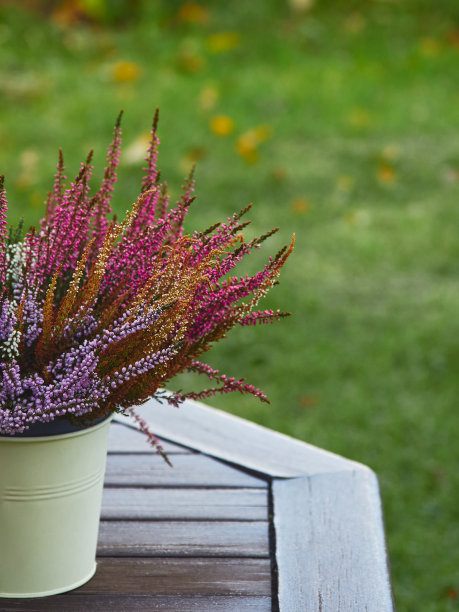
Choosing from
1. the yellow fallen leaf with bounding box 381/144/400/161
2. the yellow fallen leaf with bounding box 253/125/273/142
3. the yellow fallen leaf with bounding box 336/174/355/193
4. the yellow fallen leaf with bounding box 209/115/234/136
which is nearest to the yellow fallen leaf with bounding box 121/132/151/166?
the yellow fallen leaf with bounding box 209/115/234/136

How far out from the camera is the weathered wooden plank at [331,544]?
1.31 m

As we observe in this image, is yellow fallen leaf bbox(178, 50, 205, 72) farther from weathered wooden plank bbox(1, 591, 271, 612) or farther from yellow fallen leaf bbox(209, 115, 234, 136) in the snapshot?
weathered wooden plank bbox(1, 591, 271, 612)

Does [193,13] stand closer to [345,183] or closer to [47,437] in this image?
[345,183]

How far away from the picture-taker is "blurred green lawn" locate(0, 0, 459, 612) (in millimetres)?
3021

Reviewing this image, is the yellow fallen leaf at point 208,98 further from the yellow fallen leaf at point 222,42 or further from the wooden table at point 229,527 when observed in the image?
the wooden table at point 229,527

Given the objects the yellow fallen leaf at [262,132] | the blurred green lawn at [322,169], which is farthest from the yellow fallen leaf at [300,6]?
the yellow fallen leaf at [262,132]

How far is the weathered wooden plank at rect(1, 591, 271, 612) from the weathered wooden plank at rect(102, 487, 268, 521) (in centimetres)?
20

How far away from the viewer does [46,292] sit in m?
1.17

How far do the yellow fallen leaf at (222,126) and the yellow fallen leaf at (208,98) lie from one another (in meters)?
0.19

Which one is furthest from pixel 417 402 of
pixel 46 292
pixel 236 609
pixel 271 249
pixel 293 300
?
pixel 46 292

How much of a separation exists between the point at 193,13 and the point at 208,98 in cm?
151

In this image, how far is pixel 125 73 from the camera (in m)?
5.60

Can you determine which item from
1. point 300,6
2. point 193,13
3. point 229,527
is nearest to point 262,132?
point 193,13

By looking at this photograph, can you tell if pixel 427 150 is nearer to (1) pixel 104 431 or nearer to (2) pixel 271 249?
(2) pixel 271 249
